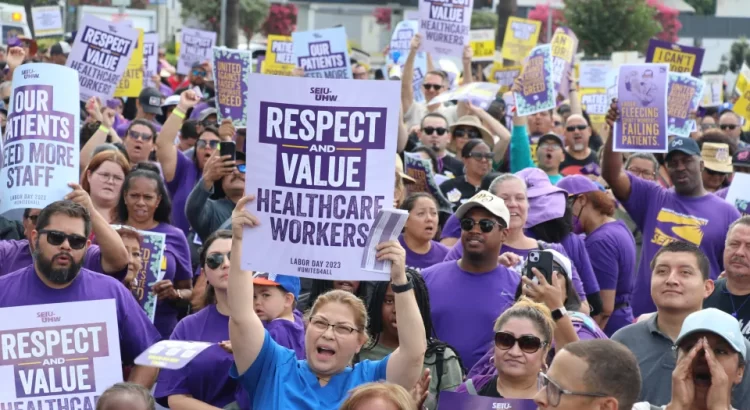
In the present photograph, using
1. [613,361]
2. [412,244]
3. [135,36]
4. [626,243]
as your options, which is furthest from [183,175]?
[613,361]

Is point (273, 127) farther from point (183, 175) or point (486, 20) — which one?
point (486, 20)

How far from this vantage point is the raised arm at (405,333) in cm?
531

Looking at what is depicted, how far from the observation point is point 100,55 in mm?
11836

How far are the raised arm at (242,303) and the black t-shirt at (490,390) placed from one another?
98 centimetres

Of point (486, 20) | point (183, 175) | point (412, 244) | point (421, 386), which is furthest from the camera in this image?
point (486, 20)

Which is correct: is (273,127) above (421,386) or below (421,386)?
above

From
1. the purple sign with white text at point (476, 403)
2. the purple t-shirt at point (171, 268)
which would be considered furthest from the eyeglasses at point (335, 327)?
the purple t-shirt at point (171, 268)

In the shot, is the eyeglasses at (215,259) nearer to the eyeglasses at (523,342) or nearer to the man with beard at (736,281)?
the eyeglasses at (523,342)

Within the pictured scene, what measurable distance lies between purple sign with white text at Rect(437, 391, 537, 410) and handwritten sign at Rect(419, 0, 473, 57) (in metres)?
9.92

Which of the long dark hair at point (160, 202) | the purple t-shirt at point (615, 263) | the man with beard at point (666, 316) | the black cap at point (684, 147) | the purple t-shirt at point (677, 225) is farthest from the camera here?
the black cap at point (684, 147)

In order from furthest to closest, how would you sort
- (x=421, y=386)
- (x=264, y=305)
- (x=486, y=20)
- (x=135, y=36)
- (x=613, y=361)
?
(x=486, y=20)
(x=135, y=36)
(x=264, y=305)
(x=421, y=386)
(x=613, y=361)

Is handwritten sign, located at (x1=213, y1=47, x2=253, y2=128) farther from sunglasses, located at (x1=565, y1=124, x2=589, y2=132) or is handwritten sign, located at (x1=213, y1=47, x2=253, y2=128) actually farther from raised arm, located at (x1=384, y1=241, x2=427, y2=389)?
raised arm, located at (x1=384, y1=241, x2=427, y2=389)

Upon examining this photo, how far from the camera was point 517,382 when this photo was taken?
559 cm

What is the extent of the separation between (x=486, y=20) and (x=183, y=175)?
49110mm
